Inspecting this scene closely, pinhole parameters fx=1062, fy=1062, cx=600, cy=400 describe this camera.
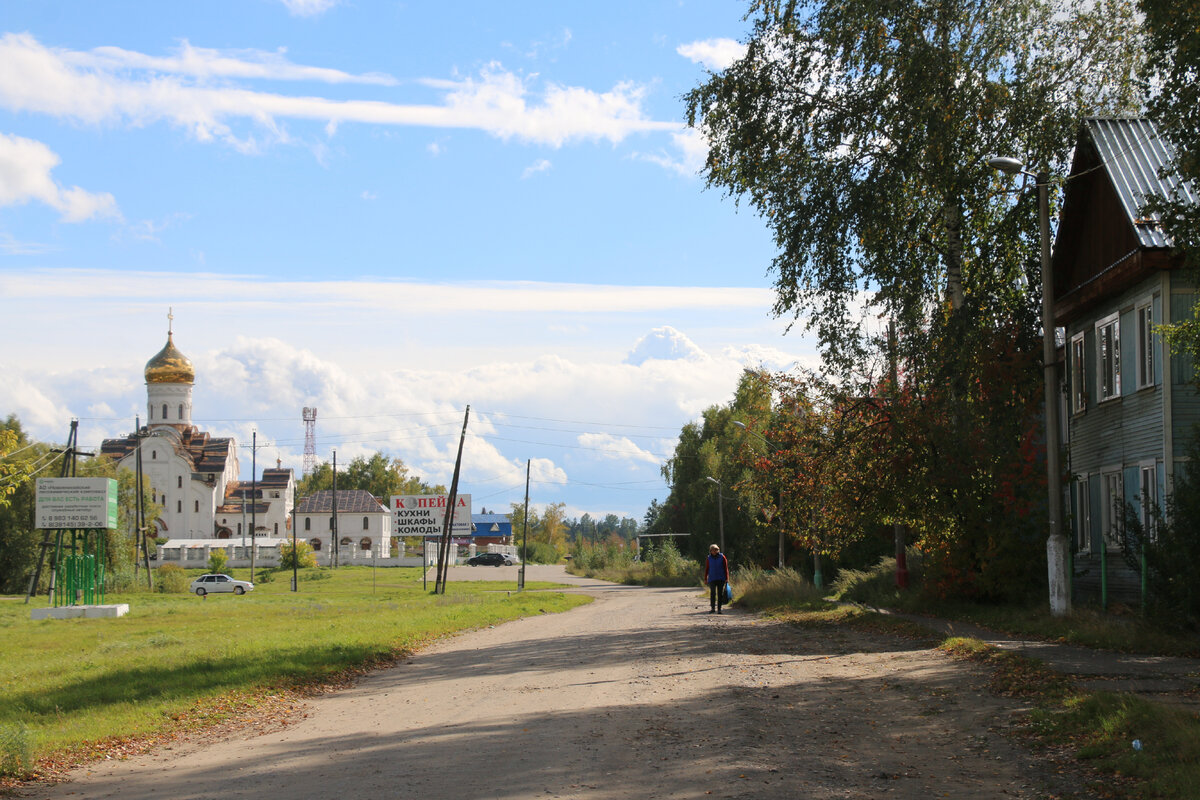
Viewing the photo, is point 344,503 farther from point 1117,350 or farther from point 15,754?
point 15,754

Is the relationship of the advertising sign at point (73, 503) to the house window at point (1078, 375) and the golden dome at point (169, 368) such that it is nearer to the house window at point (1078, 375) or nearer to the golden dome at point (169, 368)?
the house window at point (1078, 375)

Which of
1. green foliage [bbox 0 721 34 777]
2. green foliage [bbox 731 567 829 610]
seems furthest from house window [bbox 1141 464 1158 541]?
green foliage [bbox 0 721 34 777]

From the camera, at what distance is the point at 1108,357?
78.7 ft

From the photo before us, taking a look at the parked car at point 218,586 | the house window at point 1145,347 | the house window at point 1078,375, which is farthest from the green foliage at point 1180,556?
the parked car at point 218,586

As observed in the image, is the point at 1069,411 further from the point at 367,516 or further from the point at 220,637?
the point at 367,516

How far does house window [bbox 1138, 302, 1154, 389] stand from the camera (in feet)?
70.4

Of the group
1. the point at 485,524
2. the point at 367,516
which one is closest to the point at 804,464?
the point at 367,516

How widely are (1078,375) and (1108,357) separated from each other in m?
2.29

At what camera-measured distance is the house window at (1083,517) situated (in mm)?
25469

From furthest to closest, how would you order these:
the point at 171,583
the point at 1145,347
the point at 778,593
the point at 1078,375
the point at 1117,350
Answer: the point at 171,583
the point at 778,593
the point at 1078,375
the point at 1117,350
the point at 1145,347

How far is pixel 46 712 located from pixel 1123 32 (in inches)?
964

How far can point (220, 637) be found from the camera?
24.0 meters

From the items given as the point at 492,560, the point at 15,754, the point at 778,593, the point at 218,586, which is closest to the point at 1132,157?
the point at 778,593

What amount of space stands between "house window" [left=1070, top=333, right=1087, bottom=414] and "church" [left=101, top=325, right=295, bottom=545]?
95.7 m
